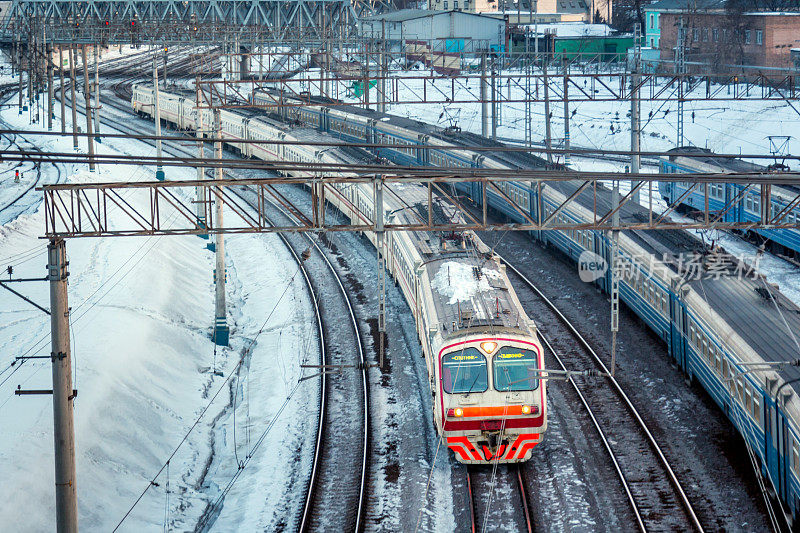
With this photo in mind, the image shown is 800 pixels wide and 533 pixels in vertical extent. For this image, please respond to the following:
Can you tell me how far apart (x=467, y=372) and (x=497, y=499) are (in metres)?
2.06

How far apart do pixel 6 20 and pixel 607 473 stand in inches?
3382

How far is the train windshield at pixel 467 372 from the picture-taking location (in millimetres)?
15977

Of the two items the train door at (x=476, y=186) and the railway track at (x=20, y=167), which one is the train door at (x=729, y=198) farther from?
the railway track at (x=20, y=167)

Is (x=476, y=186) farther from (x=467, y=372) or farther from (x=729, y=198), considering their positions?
(x=467, y=372)

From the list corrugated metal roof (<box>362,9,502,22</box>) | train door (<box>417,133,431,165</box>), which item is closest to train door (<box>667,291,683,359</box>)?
train door (<box>417,133,431,165</box>)

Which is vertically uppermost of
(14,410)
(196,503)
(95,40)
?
(95,40)

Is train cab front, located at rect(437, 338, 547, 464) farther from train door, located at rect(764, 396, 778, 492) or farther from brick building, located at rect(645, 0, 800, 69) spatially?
brick building, located at rect(645, 0, 800, 69)

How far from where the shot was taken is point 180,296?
28438 millimetres

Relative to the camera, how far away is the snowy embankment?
16.4m

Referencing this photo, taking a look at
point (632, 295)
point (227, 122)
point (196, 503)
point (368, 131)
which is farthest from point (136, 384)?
point (227, 122)

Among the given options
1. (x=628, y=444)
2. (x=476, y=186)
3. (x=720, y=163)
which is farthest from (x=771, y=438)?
(x=476, y=186)

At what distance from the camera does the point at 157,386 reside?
69.7 feet

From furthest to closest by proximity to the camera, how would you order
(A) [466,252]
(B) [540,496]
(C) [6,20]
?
(C) [6,20]
(A) [466,252]
(B) [540,496]

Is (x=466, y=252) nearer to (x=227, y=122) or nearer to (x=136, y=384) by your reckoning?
(x=136, y=384)
